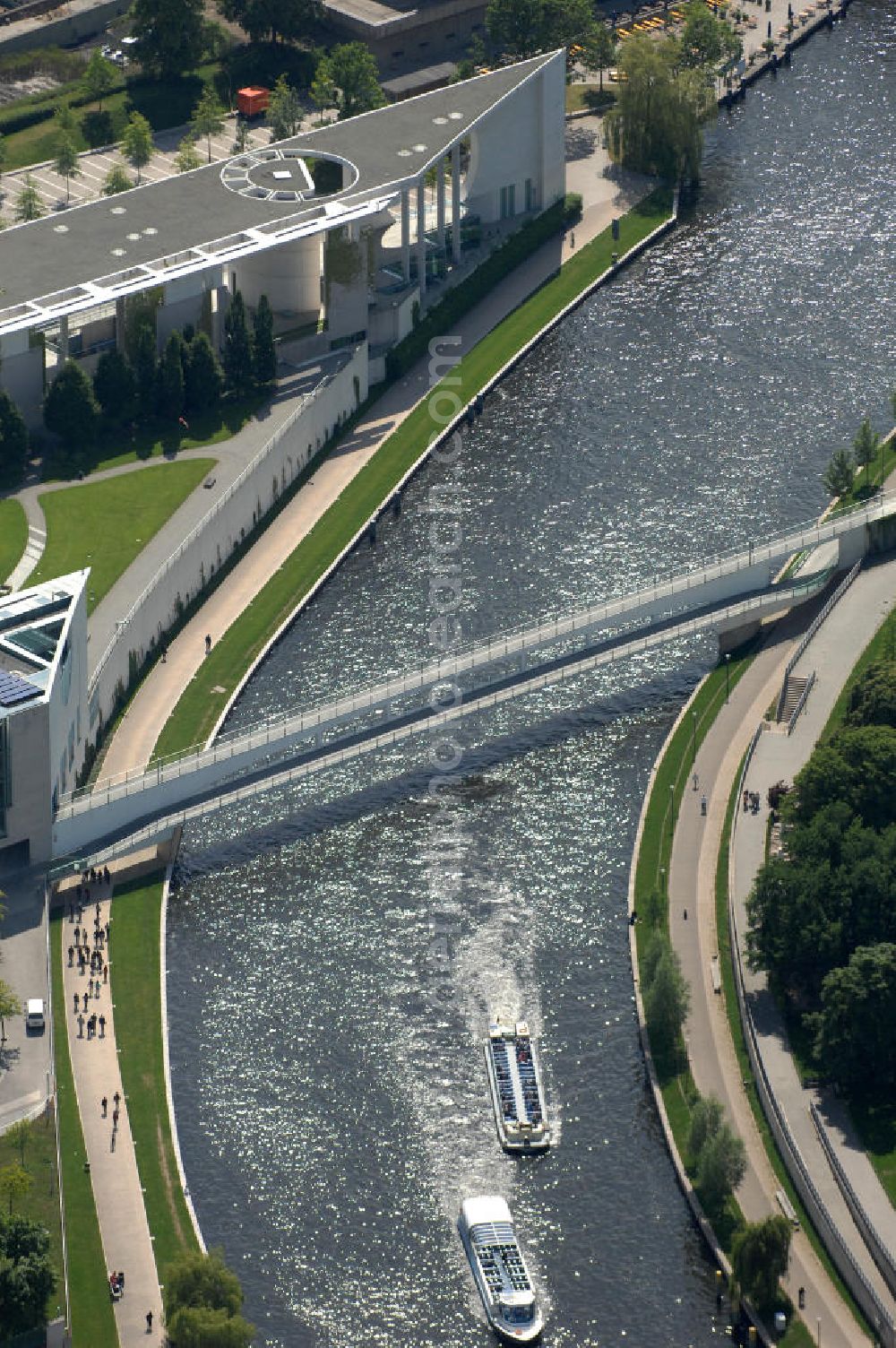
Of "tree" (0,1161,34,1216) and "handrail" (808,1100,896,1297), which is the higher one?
"tree" (0,1161,34,1216)

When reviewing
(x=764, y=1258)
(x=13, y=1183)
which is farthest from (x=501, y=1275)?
(x=13, y=1183)

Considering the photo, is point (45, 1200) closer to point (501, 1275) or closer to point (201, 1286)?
point (201, 1286)

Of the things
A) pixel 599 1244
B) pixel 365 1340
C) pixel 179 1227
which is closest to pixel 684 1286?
pixel 599 1244

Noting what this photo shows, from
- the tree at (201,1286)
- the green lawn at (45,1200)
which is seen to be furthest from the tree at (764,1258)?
the green lawn at (45,1200)

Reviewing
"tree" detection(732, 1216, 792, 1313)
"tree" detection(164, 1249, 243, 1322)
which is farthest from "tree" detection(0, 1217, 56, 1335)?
"tree" detection(732, 1216, 792, 1313)

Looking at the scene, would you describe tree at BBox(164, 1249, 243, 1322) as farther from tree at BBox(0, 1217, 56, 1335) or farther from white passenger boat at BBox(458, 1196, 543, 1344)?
white passenger boat at BBox(458, 1196, 543, 1344)

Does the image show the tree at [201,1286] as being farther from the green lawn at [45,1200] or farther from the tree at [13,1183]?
the tree at [13,1183]
